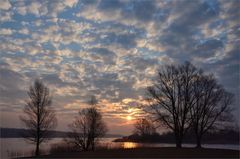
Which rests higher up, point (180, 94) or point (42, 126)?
point (180, 94)

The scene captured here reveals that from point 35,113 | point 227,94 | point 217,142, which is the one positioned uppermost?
point 227,94

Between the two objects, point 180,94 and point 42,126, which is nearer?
point 42,126

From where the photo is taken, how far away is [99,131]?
61250mm

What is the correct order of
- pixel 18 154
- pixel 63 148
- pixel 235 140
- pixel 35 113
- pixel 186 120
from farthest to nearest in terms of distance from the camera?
pixel 235 140
pixel 63 148
pixel 186 120
pixel 18 154
pixel 35 113

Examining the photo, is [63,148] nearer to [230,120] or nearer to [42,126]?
[42,126]

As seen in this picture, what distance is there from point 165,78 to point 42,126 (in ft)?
72.0

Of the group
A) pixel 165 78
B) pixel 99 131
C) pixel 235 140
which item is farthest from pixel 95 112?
pixel 235 140

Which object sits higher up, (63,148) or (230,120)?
(230,120)

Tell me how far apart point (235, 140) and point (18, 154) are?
64.2 meters

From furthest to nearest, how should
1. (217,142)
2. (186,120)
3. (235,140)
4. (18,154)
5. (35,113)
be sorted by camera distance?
1. (217,142)
2. (235,140)
3. (186,120)
4. (18,154)
5. (35,113)

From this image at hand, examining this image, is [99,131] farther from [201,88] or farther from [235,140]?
[235,140]

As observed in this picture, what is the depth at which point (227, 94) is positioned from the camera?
183ft

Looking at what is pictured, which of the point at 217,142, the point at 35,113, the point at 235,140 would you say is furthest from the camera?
the point at 217,142

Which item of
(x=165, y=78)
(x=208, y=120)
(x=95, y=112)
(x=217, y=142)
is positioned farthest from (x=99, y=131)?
(x=217, y=142)
